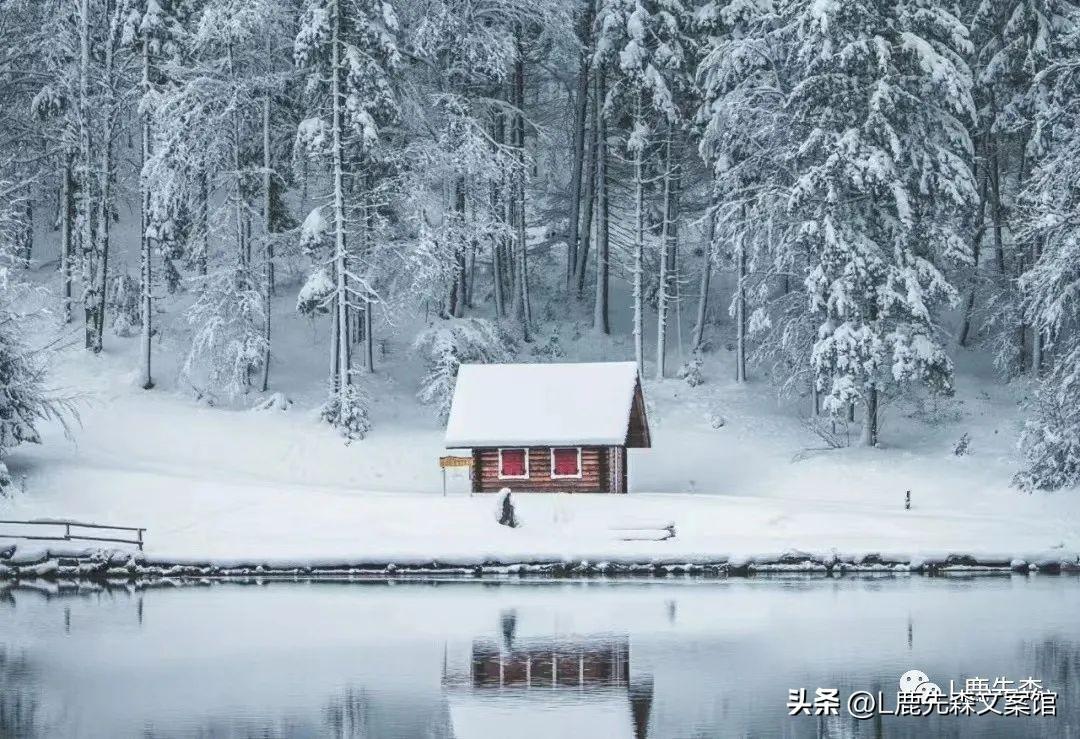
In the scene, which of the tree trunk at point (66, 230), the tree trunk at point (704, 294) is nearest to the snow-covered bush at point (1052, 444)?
the tree trunk at point (704, 294)

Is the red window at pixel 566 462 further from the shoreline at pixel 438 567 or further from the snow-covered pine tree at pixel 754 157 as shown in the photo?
the shoreline at pixel 438 567

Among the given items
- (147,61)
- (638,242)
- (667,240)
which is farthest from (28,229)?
(667,240)

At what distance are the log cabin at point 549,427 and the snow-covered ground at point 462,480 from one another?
2056mm

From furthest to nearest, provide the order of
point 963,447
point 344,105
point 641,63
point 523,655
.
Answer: point 641,63, point 344,105, point 963,447, point 523,655

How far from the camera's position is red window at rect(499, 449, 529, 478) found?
1950 inches

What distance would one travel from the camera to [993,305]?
5944 centimetres

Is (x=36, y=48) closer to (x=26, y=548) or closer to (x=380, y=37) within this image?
(x=380, y=37)

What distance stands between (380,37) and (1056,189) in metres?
23.6

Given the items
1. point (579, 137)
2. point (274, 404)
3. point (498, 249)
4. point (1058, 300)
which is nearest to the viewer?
point (1058, 300)

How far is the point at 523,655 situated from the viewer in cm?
2747

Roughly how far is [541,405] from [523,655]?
75.0ft

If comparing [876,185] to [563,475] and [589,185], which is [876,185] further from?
[589,185]

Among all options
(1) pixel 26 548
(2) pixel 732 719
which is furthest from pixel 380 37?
(2) pixel 732 719

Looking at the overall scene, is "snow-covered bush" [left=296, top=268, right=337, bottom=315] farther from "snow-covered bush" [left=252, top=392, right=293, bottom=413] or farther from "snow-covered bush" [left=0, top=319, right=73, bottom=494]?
"snow-covered bush" [left=0, top=319, right=73, bottom=494]
